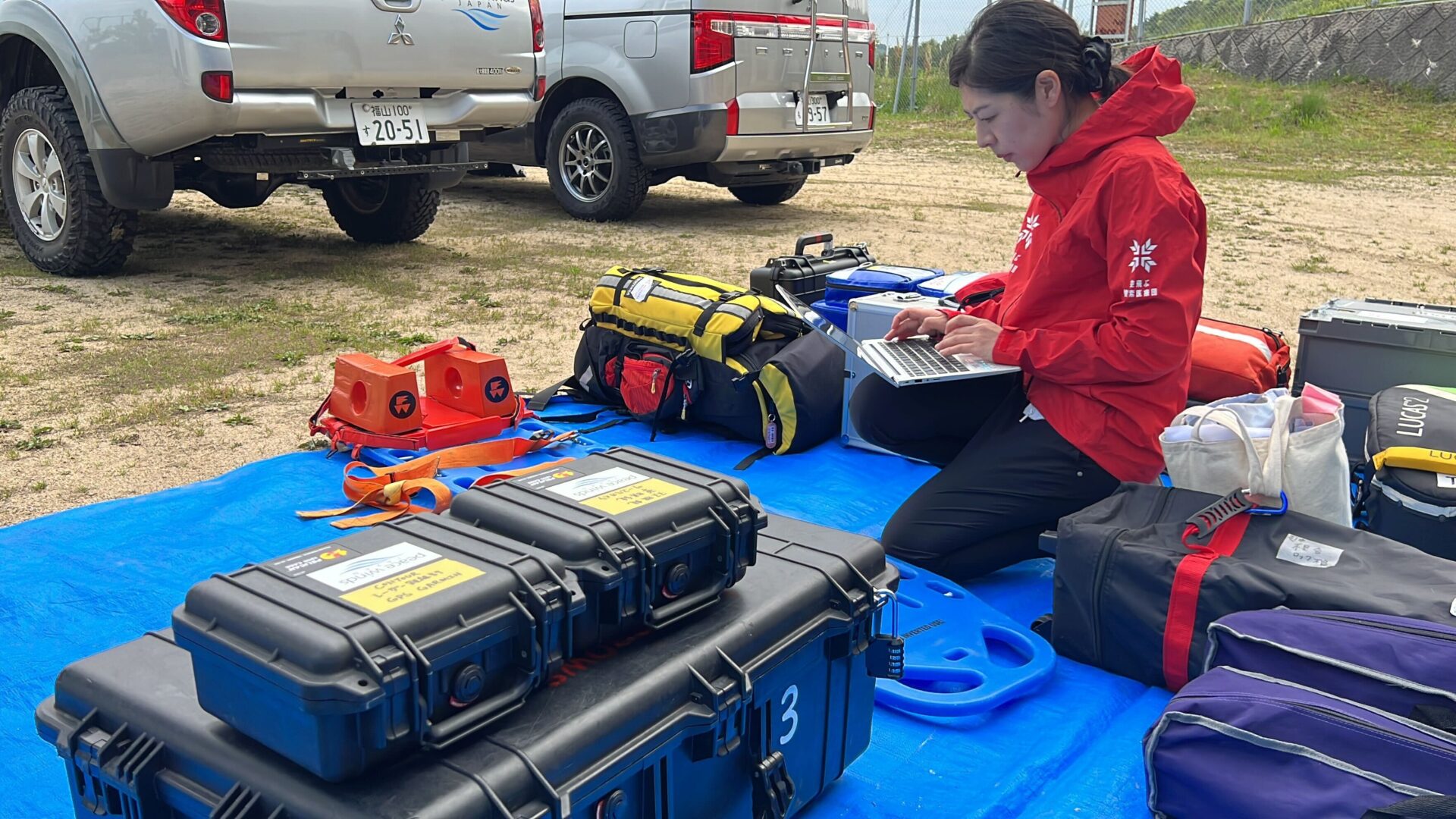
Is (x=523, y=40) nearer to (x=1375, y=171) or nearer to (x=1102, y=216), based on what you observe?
(x=1102, y=216)

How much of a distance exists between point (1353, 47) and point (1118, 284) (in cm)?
1596

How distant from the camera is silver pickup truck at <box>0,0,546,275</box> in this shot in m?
5.28

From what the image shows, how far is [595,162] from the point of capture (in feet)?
27.5

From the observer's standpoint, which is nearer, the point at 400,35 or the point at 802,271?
the point at 802,271

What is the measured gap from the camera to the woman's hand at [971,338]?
2916 mm

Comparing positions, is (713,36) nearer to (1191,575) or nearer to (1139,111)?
(1139,111)

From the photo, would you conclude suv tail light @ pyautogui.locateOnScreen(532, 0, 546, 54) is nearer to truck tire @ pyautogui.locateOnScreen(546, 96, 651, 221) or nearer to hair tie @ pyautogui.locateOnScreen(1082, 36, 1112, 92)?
truck tire @ pyautogui.locateOnScreen(546, 96, 651, 221)

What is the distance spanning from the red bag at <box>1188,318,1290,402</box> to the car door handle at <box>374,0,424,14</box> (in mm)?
4041

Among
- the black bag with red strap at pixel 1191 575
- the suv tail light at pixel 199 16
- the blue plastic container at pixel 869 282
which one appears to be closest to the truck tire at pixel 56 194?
the suv tail light at pixel 199 16

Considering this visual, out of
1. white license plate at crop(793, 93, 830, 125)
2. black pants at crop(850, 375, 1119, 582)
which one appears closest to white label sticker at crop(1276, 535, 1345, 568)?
black pants at crop(850, 375, 1119, 582)

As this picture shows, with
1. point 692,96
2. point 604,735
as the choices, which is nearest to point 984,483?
point 604,735

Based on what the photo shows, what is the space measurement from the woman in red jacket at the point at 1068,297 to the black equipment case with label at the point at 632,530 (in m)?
1.18

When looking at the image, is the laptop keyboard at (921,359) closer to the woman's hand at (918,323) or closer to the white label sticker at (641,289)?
the woman's hand at (918,323)

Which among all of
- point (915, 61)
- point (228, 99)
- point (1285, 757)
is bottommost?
point (1285, 757)
